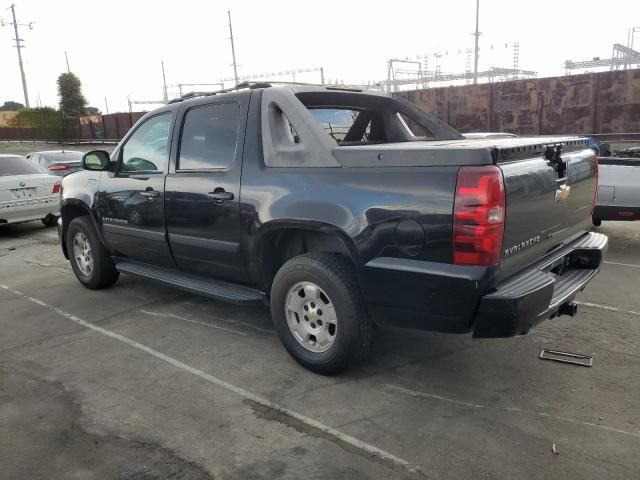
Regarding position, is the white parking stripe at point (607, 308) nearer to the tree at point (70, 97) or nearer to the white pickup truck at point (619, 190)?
the white pickup truck at point (619, 190)

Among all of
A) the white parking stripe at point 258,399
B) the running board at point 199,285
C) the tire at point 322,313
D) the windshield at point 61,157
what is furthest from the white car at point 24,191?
the tire at point 322,313

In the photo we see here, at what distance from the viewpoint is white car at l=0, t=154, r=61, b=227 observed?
895 cm

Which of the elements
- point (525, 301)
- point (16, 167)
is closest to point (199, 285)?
point (525, 301)

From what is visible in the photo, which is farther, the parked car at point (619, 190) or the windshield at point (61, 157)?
the windshield at point (61, 157)

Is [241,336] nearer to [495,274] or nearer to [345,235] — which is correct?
[345,235]

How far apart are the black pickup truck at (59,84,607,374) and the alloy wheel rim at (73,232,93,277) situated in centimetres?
66

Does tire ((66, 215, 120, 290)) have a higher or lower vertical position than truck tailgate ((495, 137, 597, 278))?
lower

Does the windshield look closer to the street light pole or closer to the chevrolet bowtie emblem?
the chevrolet bowtie emblem

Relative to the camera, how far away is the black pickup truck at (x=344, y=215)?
2.74m

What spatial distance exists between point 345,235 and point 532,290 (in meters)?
1.09

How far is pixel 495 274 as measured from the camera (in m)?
2.75

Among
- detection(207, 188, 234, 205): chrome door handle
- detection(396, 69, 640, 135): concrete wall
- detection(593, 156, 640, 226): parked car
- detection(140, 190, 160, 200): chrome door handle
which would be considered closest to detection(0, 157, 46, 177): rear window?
detection(140, 190, 160, 200): chrome door handle

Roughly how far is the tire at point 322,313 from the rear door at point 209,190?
556 mm

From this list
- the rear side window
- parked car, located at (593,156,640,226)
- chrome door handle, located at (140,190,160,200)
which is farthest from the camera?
parked car, located at (593,156,640,226)
